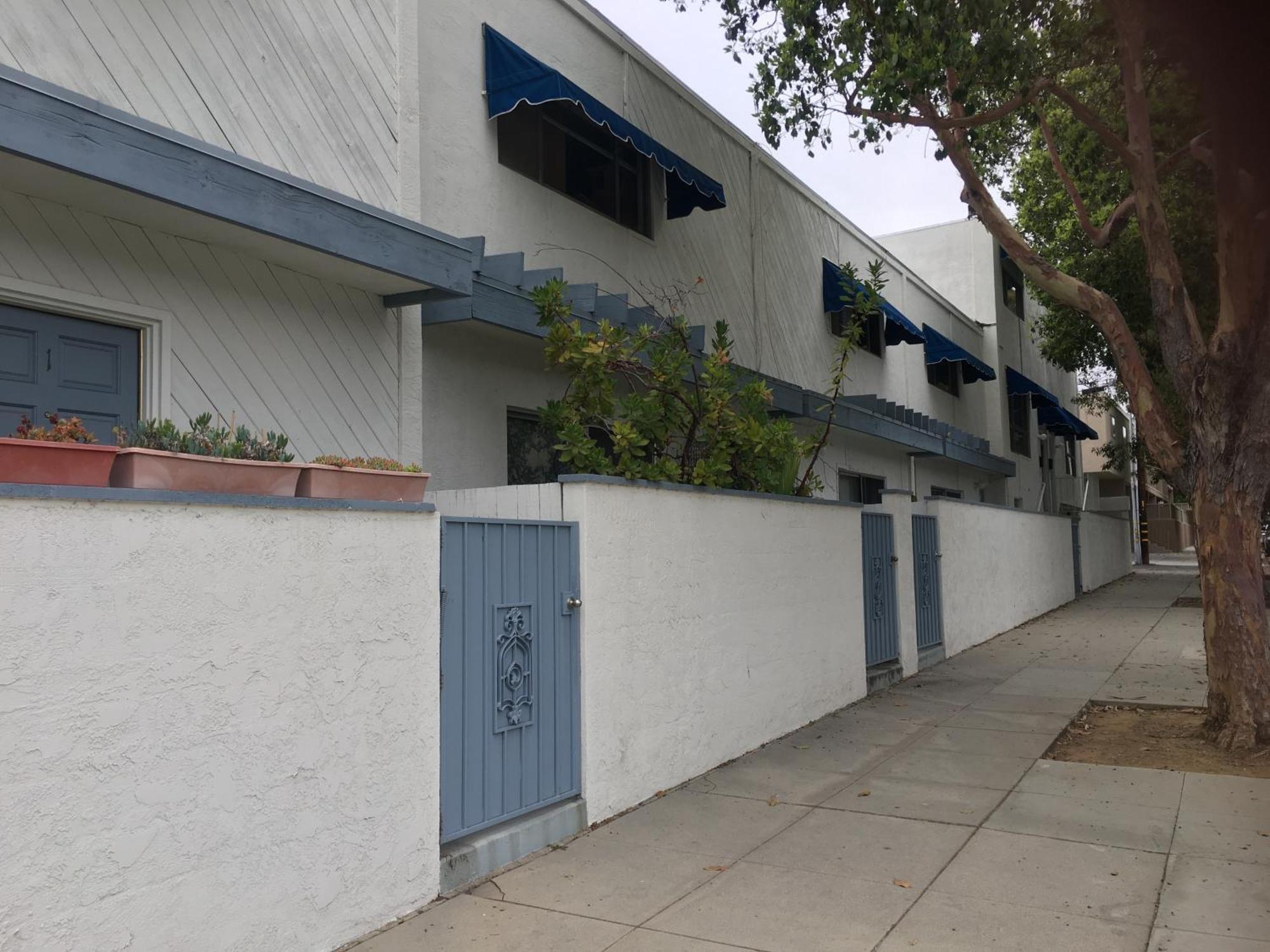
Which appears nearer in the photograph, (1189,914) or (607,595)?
(1189,914)

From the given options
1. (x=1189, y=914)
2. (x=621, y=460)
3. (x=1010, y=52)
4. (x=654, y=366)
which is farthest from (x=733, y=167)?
(x=1189, y=914)

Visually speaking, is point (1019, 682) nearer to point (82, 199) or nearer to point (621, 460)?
point (621, 460)

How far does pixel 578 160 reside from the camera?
1058 cm

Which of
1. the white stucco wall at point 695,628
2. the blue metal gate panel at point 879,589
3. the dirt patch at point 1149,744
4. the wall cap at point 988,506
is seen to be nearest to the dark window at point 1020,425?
the wall cap at point 988,506

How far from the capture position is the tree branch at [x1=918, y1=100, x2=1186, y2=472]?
8.87 meters

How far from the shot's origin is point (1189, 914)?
4863 mm

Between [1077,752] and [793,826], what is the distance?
3.13m

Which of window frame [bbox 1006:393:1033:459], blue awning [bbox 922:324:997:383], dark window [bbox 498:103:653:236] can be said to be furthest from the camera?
window frame [bbox 1006:393:1033:459]

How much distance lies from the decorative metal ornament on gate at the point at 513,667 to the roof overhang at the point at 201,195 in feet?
8.14

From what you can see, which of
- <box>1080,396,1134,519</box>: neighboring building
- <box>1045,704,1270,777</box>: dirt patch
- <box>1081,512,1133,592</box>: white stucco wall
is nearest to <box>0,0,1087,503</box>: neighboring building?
<box>1045,704,1270,777</box>: dirt patch

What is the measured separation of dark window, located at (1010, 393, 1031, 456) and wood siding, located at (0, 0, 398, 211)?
2099cm

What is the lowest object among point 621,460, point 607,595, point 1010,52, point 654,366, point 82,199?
point 607,595

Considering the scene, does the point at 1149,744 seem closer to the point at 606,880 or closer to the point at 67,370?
the point at 606,880

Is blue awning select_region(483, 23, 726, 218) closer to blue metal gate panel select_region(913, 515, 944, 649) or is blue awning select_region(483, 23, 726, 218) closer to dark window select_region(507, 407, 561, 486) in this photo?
dark window select_region(507, 407, 561, 486)
